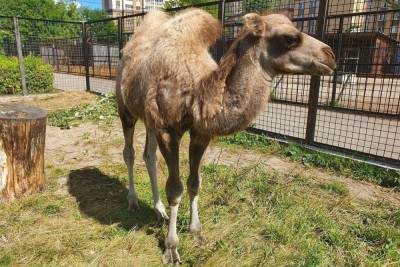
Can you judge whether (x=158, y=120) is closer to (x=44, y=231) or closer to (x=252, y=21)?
(x=252, y=21)

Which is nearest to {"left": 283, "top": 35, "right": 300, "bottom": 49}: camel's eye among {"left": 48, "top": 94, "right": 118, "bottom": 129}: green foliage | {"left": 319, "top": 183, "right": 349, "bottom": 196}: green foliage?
{"left": 319, "top": 183, "right": 349, "bottom": 196}: green foliage

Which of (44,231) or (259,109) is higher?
(259,109)

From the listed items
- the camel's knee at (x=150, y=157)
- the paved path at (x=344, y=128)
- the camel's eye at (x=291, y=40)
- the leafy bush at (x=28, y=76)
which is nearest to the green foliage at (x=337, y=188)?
the paved path at (x=344, y=128)

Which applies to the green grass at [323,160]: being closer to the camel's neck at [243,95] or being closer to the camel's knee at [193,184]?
the camel's knee at [193,184]

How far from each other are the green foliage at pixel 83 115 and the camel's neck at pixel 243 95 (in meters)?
5.93

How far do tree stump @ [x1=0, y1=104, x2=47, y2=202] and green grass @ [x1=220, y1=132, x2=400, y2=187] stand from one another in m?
3.39

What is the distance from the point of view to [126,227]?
12.6 feet

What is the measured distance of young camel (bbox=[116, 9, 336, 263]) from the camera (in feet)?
8.85

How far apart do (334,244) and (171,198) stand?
5.15ft

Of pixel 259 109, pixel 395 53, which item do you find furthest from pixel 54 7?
pixel 259 109

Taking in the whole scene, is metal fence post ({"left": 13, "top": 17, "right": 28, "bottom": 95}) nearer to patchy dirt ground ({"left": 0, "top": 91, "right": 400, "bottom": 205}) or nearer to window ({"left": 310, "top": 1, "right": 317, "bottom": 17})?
patchy dirt ground ({"left": 0, "top": 91, "right": 400, "bottom": 205})

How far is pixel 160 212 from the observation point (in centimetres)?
397

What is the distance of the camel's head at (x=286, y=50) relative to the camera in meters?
2.64

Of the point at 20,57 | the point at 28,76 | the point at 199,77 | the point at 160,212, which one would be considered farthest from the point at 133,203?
the point at 28,76
